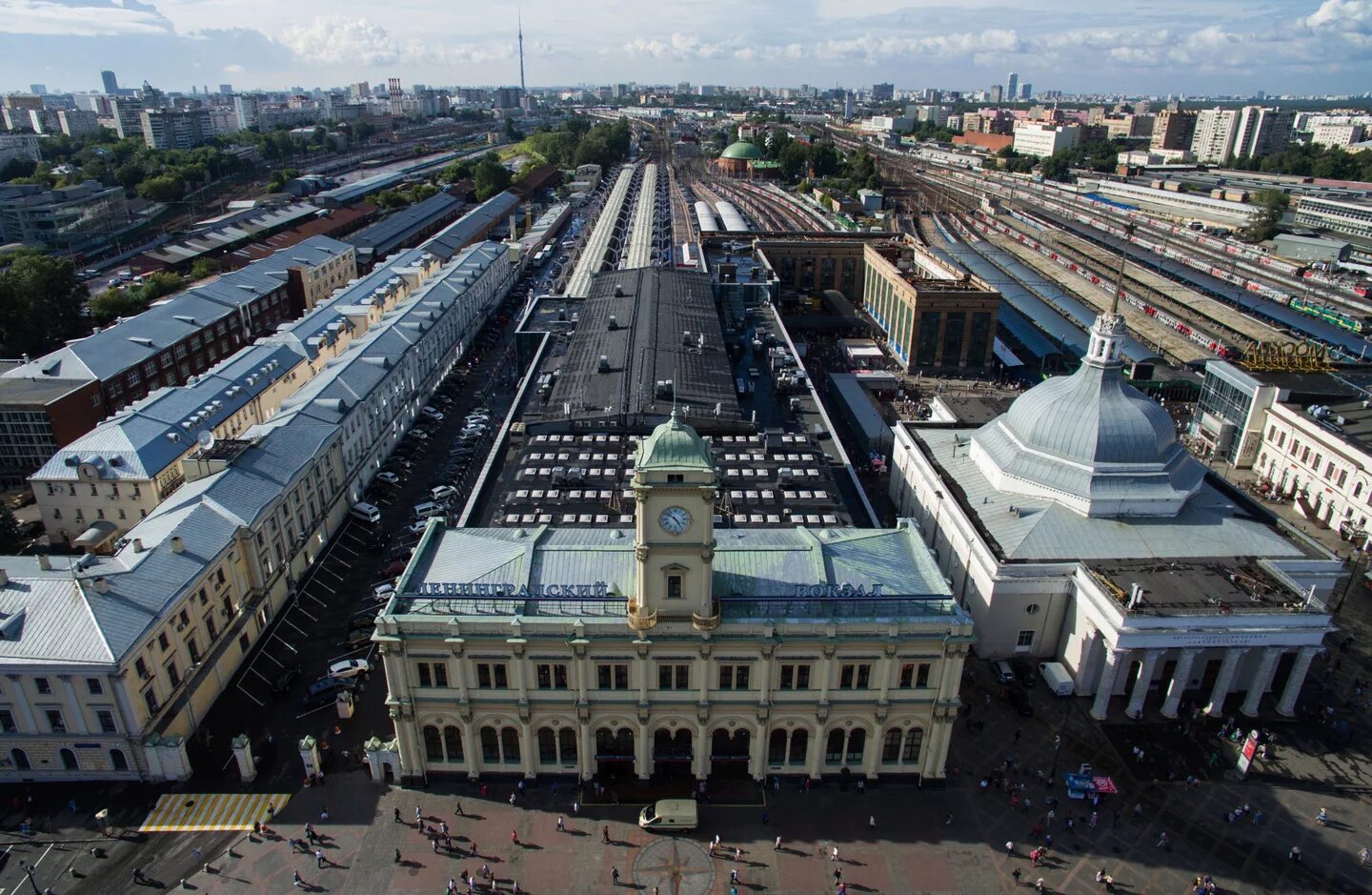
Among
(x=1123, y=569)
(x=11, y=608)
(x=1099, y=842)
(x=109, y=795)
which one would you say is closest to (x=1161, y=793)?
(x=1099, y=842)

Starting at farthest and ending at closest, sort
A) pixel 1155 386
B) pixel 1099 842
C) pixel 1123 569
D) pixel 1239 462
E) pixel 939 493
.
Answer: pixel 1155 386
pixel 1239 462
pixel 939 493
pixel 1123 569
pixel 1099 842

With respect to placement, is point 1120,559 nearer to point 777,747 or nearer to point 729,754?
point 777,747

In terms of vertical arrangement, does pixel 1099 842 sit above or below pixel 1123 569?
below

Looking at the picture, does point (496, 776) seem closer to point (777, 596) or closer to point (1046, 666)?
point (777, 596)

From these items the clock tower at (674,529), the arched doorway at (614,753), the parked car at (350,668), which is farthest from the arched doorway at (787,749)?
the parked car at (350,668)

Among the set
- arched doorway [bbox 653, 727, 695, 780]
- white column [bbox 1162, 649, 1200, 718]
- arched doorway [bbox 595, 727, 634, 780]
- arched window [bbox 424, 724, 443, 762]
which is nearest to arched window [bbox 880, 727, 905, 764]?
arched doorway [bbox 653, 727, 695, 780]

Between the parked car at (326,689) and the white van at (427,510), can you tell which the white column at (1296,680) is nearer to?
the parked car at (326,689)

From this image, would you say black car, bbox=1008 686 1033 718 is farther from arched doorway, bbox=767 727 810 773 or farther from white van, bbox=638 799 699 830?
white van, bbox=638 799 699 830
